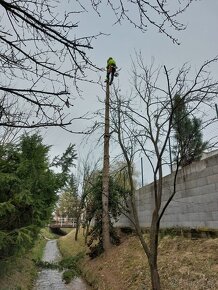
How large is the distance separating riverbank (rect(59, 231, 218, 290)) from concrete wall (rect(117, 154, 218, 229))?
54cm

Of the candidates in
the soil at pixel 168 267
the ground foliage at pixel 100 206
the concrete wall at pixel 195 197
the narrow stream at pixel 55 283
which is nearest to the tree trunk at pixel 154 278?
the soil at pixel 168 267

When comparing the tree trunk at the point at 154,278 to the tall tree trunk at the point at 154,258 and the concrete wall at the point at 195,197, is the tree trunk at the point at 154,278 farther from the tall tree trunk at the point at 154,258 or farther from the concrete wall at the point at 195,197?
the concrete wall at the point at 195,197

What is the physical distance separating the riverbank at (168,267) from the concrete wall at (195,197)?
54 cm

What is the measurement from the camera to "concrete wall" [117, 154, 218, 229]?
8516 mm

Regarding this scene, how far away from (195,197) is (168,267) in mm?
2191

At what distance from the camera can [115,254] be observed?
1256 cm

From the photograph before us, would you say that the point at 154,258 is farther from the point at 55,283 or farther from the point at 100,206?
the point at 100,206

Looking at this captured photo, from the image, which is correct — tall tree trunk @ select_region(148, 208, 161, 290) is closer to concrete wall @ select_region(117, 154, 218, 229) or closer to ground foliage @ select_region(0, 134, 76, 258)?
concrete wall @ select_region(117, 154, 218, 229)

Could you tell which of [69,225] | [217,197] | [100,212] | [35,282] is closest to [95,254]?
[100,212]

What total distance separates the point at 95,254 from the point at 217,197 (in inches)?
295

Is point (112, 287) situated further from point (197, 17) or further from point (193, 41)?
point (197, 17)

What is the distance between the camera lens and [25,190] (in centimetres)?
862

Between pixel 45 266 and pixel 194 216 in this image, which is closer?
pixel 194 216

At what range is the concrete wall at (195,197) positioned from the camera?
8516mm
